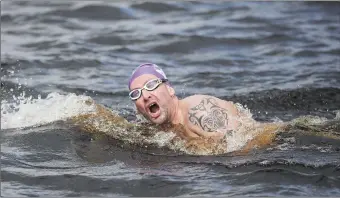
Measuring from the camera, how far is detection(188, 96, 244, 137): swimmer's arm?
9164mm

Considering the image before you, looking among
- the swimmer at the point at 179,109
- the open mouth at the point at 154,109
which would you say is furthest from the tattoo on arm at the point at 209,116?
the open mouth at the point at 154,109

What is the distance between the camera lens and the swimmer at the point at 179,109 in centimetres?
914

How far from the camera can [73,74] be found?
563 inches

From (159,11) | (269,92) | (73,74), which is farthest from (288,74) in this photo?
(159,11)

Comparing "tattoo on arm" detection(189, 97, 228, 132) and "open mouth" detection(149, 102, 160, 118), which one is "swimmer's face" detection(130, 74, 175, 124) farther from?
"tattoo on arm" detection(189, 97, 228, 132)

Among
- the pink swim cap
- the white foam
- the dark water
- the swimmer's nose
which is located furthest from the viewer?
the white foam

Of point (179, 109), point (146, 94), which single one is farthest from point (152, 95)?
point (179, 109)

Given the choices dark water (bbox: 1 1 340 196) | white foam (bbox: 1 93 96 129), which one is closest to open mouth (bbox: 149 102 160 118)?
dark water (bbox: 1 1 340 196)

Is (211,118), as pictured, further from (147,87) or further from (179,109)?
(147,87)

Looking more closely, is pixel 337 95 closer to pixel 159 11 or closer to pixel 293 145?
Result: pixel 293 145

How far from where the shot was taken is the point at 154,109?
30.4ft

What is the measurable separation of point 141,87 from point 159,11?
11.3 meters

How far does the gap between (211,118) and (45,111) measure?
9.12ft

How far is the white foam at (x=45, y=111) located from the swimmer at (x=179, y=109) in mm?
1335
